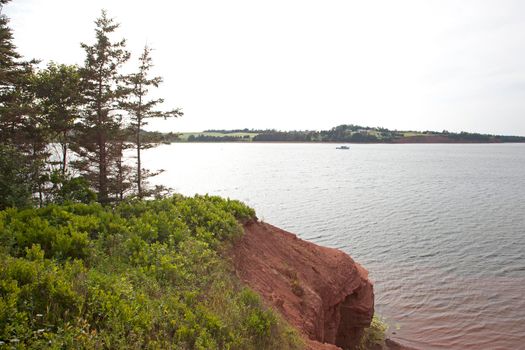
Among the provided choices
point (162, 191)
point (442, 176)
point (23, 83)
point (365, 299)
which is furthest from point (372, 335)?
point (442, 176)

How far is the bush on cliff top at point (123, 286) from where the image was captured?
5699mm

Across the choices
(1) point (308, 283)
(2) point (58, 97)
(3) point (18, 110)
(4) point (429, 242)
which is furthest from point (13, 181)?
(4) point (429, 242)

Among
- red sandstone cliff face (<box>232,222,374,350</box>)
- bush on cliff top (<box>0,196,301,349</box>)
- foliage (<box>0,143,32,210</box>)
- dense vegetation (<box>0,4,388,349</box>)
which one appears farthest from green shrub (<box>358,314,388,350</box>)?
foliage (<box>0,143,32,210</box>)

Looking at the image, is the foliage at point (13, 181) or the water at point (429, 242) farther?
the water at point (429, 242)

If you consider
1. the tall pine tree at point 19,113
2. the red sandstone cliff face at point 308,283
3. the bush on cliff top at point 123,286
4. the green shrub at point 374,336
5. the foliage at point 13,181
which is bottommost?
the green shrub at point 374,336

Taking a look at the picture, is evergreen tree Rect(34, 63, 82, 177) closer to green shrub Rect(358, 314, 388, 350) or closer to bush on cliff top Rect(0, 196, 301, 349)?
bush on cliff top Rect(0, 196, 301, 349)

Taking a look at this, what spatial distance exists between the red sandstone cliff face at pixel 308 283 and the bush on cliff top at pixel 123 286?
58.4 inches

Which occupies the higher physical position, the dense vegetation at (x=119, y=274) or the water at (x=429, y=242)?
the dense vegetation at (x=119, y=274)

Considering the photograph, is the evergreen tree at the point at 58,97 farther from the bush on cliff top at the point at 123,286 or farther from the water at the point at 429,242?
the water at the point at 429,242


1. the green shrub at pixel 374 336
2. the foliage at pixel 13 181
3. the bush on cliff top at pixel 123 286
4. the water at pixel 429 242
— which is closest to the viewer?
the bush on cliff top at pixel 123 286

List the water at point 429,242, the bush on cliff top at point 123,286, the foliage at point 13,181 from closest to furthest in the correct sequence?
the bush on cliff top at point 123,286
the foliage at point 13,181
the water at point 429,242

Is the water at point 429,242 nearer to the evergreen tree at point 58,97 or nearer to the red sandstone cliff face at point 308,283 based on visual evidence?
the red sandstone cliff face at point 308,283

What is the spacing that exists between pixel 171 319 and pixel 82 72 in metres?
18.4

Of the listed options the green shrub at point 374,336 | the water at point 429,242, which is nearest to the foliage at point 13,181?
the green shrub at point 374,336
